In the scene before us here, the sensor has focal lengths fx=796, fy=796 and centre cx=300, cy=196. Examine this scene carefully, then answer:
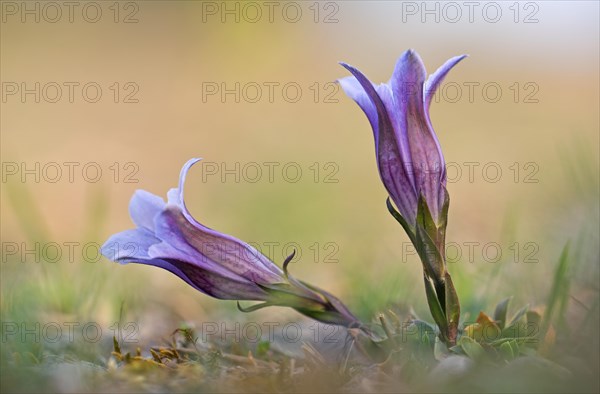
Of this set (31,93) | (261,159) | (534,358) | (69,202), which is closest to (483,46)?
(261,159)

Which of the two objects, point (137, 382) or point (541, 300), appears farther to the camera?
point (541, 300)

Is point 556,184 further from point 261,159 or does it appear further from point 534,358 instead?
point 534,358

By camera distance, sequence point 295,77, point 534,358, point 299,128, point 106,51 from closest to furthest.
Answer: point 534,358
point 299,128
point 295,77
point 106,51

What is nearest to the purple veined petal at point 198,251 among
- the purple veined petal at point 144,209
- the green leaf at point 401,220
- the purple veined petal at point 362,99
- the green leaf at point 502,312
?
the purple veined petal at point 144,209

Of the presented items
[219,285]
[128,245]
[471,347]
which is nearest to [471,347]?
[471,347]

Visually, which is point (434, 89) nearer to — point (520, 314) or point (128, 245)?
point (520, 314)

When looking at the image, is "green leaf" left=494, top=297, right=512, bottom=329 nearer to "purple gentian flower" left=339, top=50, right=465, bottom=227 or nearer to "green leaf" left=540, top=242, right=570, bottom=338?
"green leaf" left=540, top=242, right=570, bottom=338

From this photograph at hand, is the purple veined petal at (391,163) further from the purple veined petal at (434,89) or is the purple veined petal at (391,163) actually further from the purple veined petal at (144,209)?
the purple veined petal at (144,209)
